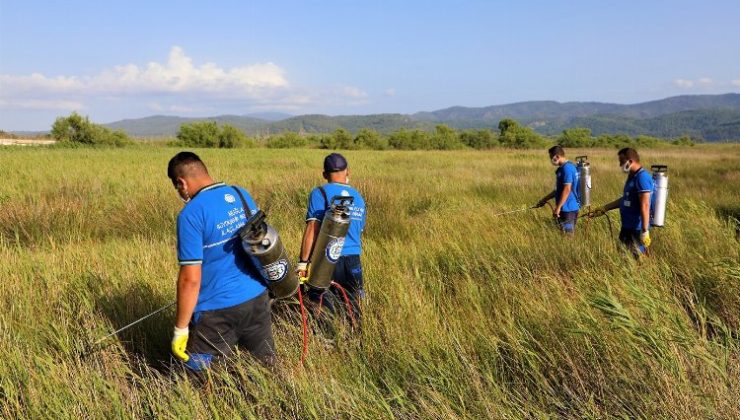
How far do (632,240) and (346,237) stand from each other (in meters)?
3.40

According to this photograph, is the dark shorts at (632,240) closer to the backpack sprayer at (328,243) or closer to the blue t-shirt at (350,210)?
the blue t-shirt at (350,210)

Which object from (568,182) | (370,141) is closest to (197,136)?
(370,141)

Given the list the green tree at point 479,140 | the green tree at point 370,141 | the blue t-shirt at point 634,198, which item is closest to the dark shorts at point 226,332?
the blue t-shirt at point 634,198

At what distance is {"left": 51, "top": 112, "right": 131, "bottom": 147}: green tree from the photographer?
40438 mm

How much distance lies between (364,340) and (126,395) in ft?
4.66

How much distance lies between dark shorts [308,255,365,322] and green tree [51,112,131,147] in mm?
44108

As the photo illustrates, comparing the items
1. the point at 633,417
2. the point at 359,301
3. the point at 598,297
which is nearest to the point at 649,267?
the point at 598,297

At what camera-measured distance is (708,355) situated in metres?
2.31

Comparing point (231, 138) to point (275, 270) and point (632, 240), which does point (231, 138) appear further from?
point (275, 270)

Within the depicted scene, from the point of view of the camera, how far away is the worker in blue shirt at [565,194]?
605 centimetres

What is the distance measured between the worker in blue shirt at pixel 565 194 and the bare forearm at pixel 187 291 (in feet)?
17.0

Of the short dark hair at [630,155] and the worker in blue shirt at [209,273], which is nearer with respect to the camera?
the worker in blue shirt at [209,273]

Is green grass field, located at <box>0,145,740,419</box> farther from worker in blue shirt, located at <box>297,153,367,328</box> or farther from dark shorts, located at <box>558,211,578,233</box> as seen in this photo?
dark shorts, located at <box>558,211,578,233</box>

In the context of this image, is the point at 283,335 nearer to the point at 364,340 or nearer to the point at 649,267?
the point at 364,340
